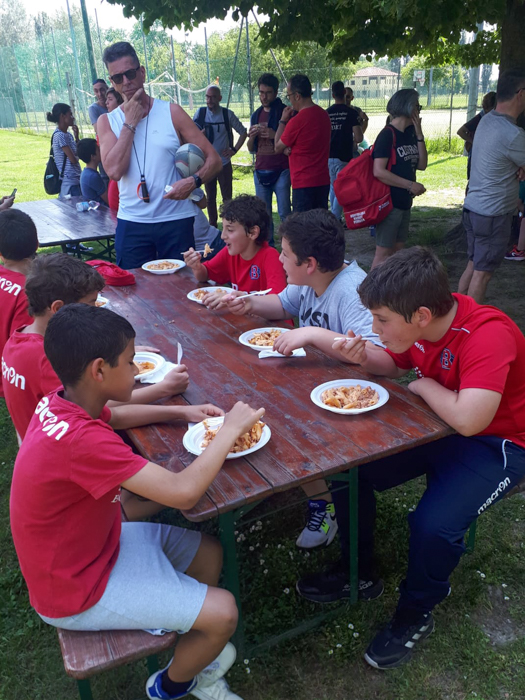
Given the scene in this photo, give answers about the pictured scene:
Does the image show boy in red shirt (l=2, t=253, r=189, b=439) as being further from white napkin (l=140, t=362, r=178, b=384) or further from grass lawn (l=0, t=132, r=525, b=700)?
grass lawn (l=0, t=132, r=525, b=700)

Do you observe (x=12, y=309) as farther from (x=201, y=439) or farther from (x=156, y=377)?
(x=201, y=439)

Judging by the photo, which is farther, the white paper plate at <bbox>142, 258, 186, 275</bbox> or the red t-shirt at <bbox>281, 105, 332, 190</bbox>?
the red t-shirt at <bbox>281, 105, 332, 190</bbox>

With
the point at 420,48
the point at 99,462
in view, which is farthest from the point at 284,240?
the point at 420,48

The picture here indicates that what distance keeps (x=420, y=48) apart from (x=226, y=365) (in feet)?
24.6

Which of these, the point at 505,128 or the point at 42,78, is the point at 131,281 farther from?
the point at 42,78

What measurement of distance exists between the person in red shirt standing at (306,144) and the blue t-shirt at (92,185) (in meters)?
2.22

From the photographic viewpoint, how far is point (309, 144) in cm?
651

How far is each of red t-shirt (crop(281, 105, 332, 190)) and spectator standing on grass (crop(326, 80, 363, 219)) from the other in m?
1.18

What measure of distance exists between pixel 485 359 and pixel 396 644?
44.3 inches

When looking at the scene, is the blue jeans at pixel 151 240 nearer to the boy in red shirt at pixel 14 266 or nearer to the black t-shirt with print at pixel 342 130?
the boy in red shirt at pixel 14 266

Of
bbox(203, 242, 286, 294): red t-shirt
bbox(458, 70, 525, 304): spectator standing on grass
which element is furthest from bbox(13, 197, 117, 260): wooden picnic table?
bbox(458, 70, 525, 304): spectator standing on grass

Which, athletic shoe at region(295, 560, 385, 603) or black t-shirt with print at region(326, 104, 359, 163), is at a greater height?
black t-shirt with print at region(326, 104, 359, 163)

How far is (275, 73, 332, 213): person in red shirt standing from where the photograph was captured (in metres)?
6.45

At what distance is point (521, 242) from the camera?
6.94 metres
